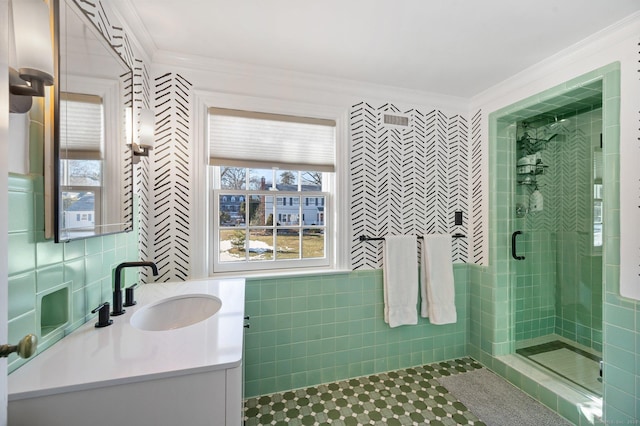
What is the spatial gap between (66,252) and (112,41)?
1.01m

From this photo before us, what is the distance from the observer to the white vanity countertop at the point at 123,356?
0.71m

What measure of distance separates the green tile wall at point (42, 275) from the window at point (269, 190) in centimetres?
81

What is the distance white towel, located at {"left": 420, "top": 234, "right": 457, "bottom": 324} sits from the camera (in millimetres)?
2230

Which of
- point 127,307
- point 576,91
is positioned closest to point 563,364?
point 576,91

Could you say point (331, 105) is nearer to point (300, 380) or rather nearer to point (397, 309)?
point (397, 309)

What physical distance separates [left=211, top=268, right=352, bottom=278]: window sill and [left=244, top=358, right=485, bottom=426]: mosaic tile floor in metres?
0.83

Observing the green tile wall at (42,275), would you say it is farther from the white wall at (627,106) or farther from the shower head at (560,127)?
the shower head at (560,127)

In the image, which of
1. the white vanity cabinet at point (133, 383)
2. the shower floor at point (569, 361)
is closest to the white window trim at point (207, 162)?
the white vanity cabinet at point (133, 383)

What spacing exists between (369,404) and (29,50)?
230 cm

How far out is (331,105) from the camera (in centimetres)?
207

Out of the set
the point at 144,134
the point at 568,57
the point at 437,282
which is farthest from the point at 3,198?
the point at 568,57

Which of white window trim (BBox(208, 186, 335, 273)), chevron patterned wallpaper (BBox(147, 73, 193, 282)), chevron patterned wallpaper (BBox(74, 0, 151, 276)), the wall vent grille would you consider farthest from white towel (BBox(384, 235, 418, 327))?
chevron patterned wallpaper (BBox(74, 0, 151, 276))

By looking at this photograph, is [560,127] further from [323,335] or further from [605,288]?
[323,335]

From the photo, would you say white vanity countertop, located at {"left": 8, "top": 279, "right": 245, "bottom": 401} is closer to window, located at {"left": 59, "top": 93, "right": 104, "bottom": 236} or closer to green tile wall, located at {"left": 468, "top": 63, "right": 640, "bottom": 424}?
window, located at {"left": 59, "top": 93, "right": 104, "bottom": 236}
